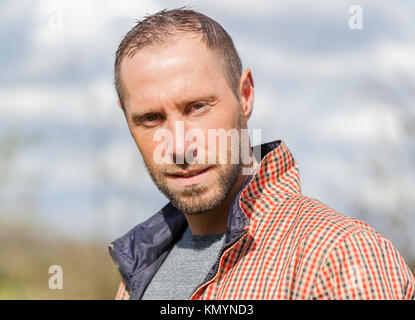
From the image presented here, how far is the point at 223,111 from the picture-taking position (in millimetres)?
2922

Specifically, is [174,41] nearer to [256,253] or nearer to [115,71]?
[115,71]

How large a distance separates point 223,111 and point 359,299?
1211 mm

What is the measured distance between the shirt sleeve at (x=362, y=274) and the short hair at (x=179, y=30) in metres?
1.21

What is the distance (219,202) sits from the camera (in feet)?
9.30

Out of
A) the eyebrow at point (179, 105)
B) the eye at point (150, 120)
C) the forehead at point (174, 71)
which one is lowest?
the eye at point (150, 120)

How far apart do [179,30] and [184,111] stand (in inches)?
19.5

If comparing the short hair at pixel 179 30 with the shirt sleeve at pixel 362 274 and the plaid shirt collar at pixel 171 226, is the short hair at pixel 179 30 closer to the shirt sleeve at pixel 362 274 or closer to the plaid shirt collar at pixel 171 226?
the plaid shirt collar at pixel 171 226

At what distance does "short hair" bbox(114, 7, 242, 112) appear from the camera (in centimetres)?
304

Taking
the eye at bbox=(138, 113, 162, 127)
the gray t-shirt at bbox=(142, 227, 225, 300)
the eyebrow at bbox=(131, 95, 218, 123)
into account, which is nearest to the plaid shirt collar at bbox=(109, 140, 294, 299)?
the gray t-shirt at bbox=(142, 227, 225, 300)

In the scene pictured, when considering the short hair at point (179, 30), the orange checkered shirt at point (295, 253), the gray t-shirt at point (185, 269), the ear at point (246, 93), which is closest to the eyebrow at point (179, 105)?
the short hair at point (179, 30)

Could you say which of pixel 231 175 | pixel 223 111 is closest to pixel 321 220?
pixel 231 175

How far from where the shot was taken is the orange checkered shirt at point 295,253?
2172 mm

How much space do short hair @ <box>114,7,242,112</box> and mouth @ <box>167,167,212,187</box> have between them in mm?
520

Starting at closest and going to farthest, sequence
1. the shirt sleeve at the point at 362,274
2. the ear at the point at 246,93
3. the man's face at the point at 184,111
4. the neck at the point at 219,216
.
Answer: the shirt sleeve at the point at 362,274 < the man's face at the point at 184,111 < the neck at the point at 219,216 < the ear at the point at 246,93
